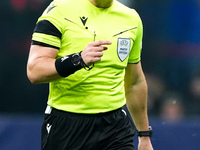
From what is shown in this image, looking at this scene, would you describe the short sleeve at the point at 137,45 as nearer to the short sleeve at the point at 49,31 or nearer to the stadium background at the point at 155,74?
the short sleeve at the point at 49,31

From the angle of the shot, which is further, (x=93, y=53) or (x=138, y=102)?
(x=138, y=102)

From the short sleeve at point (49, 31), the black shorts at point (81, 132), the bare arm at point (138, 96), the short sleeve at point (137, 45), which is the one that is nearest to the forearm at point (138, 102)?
the bare arm at point (138, 96)

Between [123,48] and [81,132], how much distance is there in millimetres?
660

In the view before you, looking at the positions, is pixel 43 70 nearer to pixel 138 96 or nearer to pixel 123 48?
pixel 123 48

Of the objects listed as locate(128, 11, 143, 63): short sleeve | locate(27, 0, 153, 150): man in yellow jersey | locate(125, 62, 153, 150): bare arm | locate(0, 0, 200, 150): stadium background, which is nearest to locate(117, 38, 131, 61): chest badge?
locate(27, 0, 153, 150): man in yellow jersey

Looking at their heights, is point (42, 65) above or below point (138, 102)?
above

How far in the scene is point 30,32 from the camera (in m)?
6.50

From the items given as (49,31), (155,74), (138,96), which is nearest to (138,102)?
(138,96)

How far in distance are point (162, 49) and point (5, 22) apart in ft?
5.91

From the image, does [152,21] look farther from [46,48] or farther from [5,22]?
[46,48]

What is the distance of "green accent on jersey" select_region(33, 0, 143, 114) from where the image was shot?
3809mm

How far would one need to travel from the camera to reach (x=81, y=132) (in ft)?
12.6

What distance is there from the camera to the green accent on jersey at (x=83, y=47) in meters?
3.81

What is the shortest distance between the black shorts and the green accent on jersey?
0.18 feet
